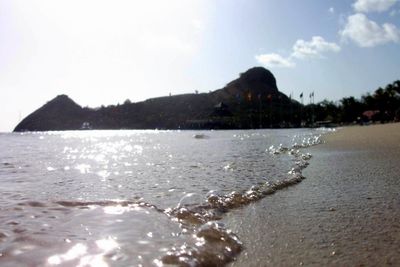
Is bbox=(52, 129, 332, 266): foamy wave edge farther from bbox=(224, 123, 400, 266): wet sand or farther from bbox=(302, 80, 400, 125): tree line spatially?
bbox=(302, 80, 400, 125): tree line

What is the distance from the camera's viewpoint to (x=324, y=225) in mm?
5168

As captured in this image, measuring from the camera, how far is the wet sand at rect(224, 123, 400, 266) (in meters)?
3.90

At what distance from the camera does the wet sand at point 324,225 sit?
3904 millimetres

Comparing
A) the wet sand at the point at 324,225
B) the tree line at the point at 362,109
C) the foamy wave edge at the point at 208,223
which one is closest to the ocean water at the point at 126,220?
the foamy wave edge at the point at 208,223

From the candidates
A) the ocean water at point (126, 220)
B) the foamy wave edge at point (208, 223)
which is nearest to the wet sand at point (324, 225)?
the foamy wave edge at point (208, 223)

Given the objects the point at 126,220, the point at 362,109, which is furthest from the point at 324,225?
the point at 362,109

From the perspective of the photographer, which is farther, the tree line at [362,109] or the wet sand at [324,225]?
the tree line at [362,109]

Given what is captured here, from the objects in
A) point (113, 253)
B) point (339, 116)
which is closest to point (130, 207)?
point (113, 253)

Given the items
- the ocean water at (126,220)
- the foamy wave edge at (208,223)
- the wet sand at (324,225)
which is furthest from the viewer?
the ocean water at (126,220)

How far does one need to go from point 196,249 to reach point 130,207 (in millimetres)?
2969

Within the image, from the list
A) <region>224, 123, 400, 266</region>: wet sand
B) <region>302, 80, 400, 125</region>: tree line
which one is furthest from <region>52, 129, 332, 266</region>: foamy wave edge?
<region>302, 80, 400, 125</region>: tree line

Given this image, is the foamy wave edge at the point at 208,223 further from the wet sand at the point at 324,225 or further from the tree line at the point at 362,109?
the tree line at the point at 362,109

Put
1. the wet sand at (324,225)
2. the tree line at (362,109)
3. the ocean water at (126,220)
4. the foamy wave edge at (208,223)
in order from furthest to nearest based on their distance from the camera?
the tree line at (362,109), the ocean water at (126,220), the foamy wave edge at (208,223), the wet sand at (324,225)

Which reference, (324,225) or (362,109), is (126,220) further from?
(362,109)
